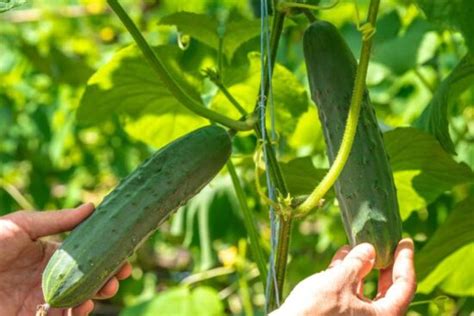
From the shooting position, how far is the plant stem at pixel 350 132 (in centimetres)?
142

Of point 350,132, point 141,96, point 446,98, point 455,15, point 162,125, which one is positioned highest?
point 455,15

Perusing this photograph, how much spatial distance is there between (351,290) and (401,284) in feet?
0.26

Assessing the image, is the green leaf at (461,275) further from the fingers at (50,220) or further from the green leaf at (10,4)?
the green leaf at (10,4)

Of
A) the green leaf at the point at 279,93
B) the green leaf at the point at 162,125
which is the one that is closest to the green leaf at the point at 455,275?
the green leaf at the point at 279,93

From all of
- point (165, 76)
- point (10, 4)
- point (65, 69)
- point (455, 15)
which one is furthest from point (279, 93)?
point (65, 69)

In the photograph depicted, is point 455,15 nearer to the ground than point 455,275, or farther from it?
farther from it

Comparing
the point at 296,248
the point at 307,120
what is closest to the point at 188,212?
the point at 296,248

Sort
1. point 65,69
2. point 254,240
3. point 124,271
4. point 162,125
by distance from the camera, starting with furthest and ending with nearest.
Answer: point 65,69 → point 162,125 → point 254,240 → point 124,271

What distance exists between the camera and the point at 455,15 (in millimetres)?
1479

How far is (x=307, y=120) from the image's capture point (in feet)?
8.26

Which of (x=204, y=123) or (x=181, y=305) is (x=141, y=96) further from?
(x=181, y=305)

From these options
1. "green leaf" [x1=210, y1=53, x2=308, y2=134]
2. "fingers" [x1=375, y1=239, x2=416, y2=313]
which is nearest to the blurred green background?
"green leaf" [x1=210, y1=53, x2=308, y2=134]

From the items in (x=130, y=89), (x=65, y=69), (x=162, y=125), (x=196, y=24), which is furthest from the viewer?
(x=65, y=69)

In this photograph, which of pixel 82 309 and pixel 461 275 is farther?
pixel 461 275
